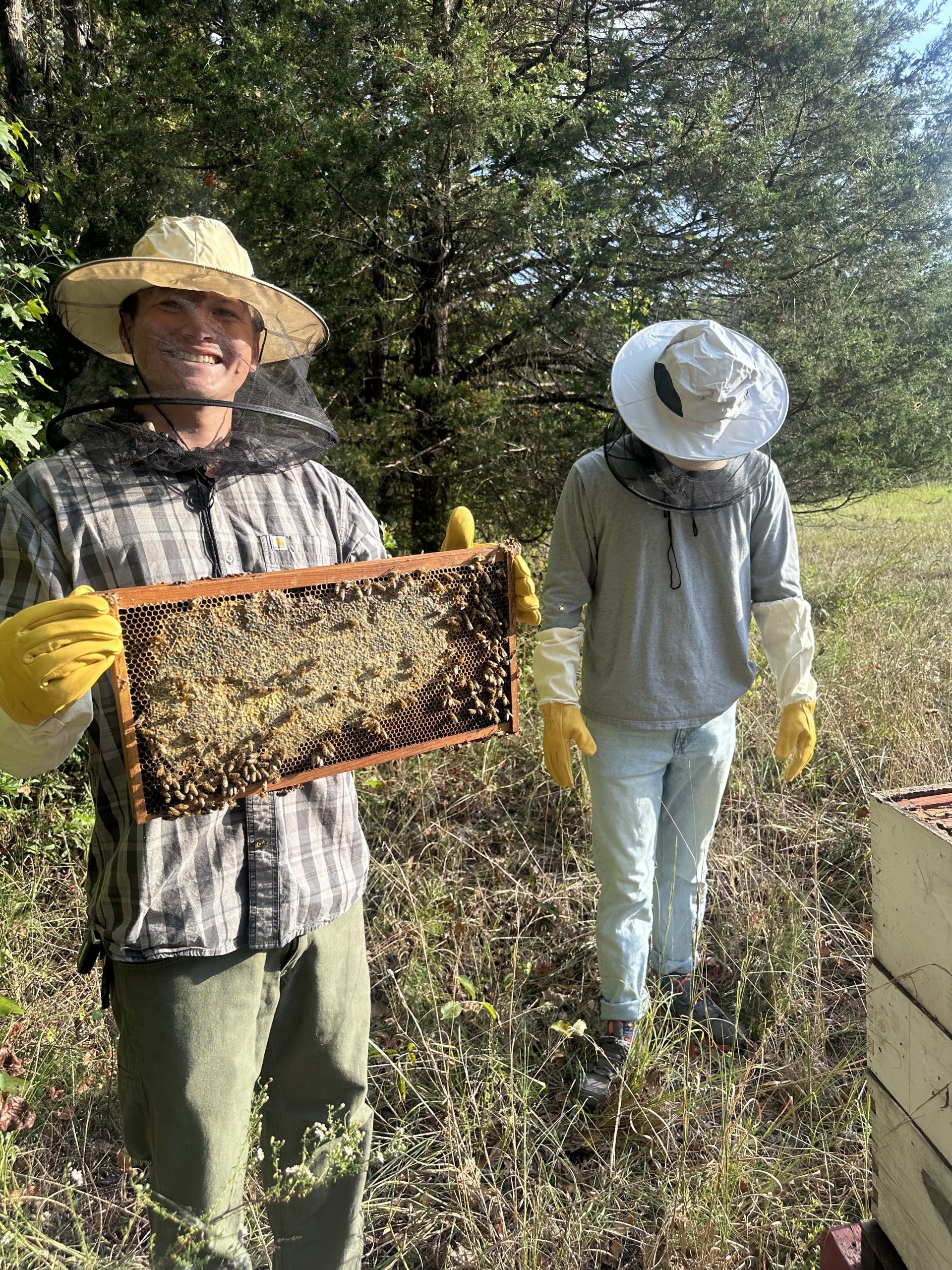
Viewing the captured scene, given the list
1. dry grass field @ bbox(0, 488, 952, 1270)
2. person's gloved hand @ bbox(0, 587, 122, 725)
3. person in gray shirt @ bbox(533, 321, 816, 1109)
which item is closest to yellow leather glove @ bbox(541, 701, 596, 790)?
person in gray shirt @ bbox(533, 321, 816, 1109)

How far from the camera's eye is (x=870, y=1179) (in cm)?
225

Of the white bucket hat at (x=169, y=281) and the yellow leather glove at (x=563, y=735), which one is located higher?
the white bucket hat at (x=169, y=281)

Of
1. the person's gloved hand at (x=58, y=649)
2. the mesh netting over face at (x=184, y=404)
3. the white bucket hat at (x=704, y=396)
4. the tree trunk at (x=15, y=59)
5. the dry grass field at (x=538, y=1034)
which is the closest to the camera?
the person's gloved hand at (x=58, y=649)

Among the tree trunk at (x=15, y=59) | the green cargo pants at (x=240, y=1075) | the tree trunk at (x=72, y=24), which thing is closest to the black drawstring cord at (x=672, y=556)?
the green cargo pants at (x=240, y=1075)

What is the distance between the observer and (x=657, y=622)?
2701mm

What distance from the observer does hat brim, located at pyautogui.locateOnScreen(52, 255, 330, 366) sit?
5.85 feet

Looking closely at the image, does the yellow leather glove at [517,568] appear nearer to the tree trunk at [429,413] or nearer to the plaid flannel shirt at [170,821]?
the plaid flannel shirt at [170,821]

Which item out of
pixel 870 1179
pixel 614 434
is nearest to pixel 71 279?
pixel 614 434

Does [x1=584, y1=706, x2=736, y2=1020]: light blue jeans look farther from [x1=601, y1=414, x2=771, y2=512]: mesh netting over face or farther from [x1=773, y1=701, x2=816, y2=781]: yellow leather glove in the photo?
[x1=601, y1=414, x2=771, y2=512]: mesh netting over face

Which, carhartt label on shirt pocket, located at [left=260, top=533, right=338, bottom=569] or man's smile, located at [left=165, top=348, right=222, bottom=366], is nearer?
man's smile, located at [left=165, top=348, right=222, bottom=366]

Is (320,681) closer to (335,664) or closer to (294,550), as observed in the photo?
(335,664)

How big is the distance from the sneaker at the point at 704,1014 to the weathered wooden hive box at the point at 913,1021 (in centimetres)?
139

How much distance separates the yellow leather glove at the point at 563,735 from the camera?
2717 millimetres

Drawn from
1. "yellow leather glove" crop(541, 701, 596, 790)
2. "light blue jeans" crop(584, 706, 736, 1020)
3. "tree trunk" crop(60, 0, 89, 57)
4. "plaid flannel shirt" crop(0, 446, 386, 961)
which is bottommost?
"light blue jeans" crop(584, 706, 736, 1020)
